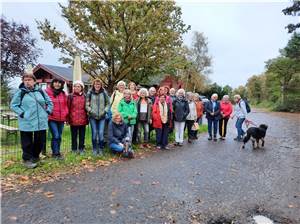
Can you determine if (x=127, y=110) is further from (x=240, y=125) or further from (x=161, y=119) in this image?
(x=240, y=125)

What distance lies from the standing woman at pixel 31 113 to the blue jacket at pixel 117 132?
6.20 feet

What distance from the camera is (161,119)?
9.14 metres

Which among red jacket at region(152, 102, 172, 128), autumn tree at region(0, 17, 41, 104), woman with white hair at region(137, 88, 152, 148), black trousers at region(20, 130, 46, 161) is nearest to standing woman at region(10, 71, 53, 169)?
black trousers at region(20, 130, 46, 161)

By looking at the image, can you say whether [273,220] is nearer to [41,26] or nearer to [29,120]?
[29,120]

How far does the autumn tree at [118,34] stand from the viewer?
45.3 feet

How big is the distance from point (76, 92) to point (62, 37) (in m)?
8.80

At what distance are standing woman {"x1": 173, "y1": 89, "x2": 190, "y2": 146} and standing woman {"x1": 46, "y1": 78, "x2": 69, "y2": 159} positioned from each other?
3983 mm

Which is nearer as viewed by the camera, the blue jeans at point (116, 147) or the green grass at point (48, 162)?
the green grass at point (48, 162)

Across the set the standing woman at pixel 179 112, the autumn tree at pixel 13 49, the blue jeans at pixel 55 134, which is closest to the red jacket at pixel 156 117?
the standing woman at pixel 179 112

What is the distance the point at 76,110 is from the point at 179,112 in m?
3.75

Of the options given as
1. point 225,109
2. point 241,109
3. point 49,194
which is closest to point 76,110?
point 49,194

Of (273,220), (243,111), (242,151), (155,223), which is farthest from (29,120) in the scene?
(243,111)

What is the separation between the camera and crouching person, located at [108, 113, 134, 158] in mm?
7723

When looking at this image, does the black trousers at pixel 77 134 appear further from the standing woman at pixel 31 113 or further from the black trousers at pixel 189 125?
the black trousers at pixel 189 125
